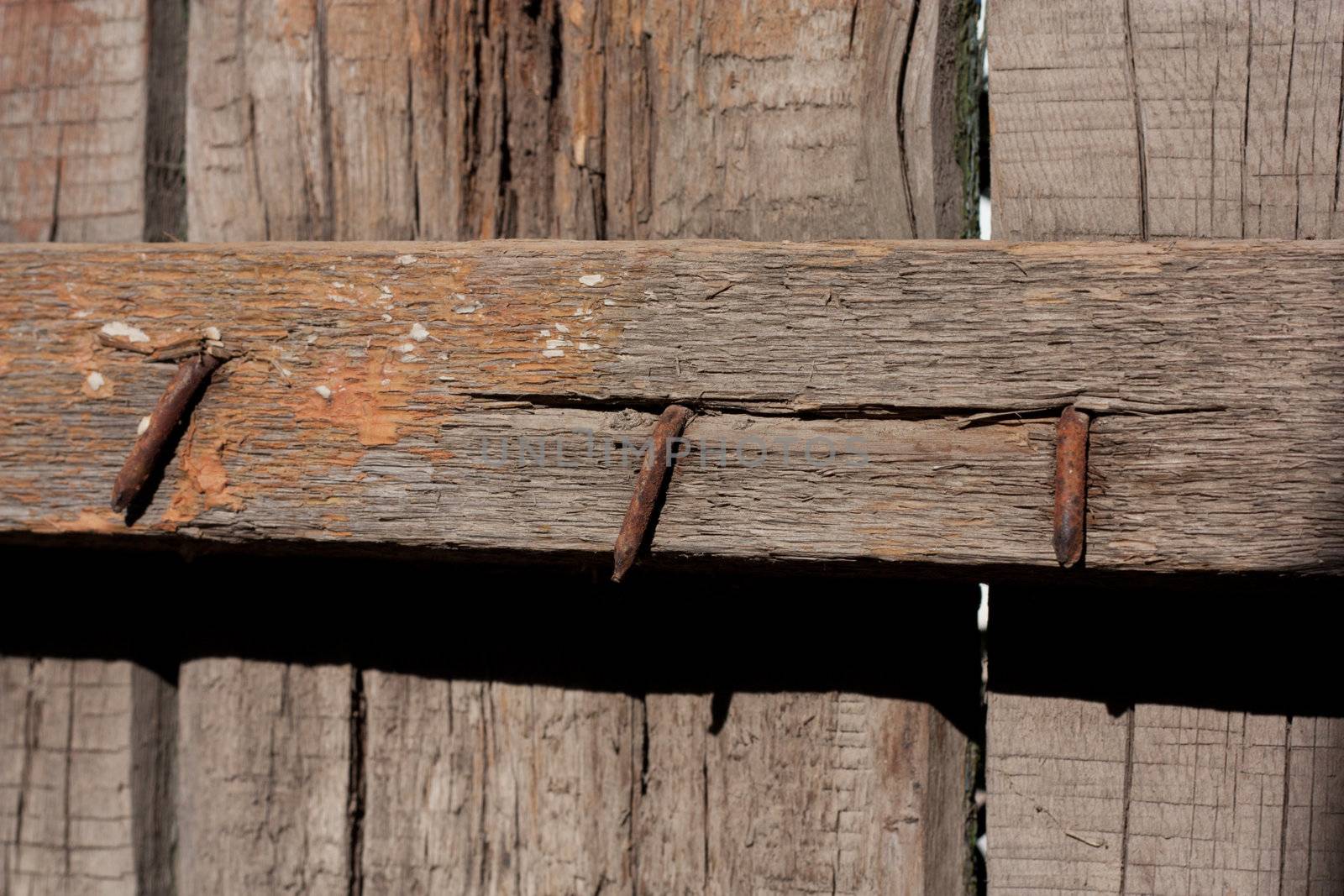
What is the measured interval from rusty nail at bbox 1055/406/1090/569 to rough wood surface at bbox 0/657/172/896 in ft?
3.76

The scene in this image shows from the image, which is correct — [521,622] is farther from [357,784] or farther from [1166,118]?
[1166,118]

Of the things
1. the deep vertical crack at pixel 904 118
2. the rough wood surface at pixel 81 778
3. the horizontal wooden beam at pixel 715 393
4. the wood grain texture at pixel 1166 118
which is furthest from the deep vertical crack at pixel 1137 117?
the rough wood surface at pixel 81 778

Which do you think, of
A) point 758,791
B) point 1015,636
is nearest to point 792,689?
point 758,791

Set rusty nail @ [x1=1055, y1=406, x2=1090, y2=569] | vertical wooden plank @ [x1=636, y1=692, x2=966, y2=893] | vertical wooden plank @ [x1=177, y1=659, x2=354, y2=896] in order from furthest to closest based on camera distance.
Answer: vertical wooden plank @ [x1=177, y1=659, x2=354, y2=896] < vertical wooden plank @ [x1=636, y1=692, x2=966, y2=893] < rusty nail @ [x1=1055, y1=406, x2=1090, y2=569]

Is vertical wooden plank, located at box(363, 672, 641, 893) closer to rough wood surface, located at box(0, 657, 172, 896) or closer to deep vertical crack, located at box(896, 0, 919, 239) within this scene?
rough wood surface, located at box(0, 657, 172, 896)

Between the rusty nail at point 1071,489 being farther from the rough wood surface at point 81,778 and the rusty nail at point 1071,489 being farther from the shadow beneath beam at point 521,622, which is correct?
the rough wood surface at point 81,778

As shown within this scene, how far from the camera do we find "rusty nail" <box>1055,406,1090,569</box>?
0.88 meters

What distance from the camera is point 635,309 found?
98 centimetres

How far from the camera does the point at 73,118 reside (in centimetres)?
125

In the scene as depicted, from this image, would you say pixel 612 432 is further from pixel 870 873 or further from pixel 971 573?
pixel 870 873

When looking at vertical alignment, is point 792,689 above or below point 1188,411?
below

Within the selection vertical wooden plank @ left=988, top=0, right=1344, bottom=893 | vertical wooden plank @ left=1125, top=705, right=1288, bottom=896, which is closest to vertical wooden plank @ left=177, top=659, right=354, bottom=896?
vertical wooden plank @ left=988, top=0, right=1344, bottom=893

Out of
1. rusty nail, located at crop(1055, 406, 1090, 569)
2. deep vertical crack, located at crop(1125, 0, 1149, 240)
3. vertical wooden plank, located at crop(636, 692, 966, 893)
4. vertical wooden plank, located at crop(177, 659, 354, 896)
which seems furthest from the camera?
vertical wooden plank, located at crop(177, 659, 354, 896)

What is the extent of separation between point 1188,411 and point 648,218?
2.04 ft
